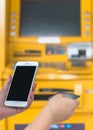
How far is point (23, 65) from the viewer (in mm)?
1201

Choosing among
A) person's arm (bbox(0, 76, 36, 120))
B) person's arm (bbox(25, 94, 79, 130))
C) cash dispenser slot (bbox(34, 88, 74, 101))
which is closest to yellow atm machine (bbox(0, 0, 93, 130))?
cash dispenser slot (bbox(34, 88, 74, 101))

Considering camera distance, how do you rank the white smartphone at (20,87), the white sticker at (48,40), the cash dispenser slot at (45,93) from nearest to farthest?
the white smartphone at (20,87), the cash dispenser slot at (45,93), the white sticker at (48,40)

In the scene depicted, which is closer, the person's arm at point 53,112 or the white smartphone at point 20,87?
the person's arm at point 53,112

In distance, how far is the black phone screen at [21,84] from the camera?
41.3 inches

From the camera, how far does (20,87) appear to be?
3.54ft

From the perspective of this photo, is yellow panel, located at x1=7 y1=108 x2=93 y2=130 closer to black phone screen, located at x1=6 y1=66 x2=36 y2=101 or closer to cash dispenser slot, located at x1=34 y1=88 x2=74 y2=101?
cash dispenser slot, located at x1=34 y1=88 x2=74 y2=101

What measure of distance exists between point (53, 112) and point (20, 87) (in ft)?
0.85

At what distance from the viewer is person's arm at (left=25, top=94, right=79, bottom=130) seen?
79 centimetres

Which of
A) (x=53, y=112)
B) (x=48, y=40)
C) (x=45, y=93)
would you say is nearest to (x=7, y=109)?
(x=53, y=112)

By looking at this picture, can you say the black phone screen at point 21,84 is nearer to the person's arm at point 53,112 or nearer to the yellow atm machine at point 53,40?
the person's arm at point 53,112

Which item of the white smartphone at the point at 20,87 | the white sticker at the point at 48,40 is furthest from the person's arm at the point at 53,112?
the white sticker at the point at 48,40

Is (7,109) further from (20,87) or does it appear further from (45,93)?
(45,93)

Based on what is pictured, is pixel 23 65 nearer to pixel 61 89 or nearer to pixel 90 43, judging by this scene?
pixel 61 89

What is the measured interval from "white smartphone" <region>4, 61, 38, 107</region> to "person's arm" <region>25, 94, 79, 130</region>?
150 mm
